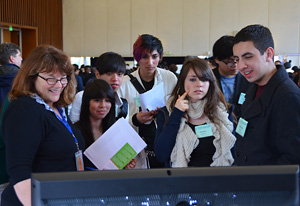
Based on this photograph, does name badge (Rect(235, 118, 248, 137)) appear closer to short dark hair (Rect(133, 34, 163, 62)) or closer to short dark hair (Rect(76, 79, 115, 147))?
short dark hair (Rect(76, 79, 115, 147))

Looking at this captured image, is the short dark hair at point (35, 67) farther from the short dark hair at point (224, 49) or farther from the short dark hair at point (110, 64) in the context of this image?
the short dark hair at point (224, 49)

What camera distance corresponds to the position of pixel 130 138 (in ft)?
6.98

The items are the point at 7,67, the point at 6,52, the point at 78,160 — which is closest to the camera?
the point at 78,160

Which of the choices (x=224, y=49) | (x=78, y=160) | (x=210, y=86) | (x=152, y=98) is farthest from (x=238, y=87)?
(x=78, y=160)

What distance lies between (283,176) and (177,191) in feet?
0.74

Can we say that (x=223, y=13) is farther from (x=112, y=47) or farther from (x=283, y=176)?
(x=283, y=176)

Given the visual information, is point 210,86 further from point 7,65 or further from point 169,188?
point 7,65

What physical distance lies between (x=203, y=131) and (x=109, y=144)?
62 cm

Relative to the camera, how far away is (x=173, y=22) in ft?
42.6

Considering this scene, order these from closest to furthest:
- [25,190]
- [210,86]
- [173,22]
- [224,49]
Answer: [25,190], [210,86], [224,49], [173,22]

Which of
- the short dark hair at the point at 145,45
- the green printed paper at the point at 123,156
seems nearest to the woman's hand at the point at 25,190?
the green printed paper at the point at 123,156

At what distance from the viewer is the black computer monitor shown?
63 centimetres

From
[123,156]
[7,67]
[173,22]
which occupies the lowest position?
[123,156]

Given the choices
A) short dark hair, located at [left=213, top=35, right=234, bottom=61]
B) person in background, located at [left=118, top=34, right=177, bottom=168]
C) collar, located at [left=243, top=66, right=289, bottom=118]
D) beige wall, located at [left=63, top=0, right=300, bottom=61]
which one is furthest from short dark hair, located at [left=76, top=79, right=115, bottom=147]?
beige wall, located at [left=63, top=0, right=300, bottom=61]
